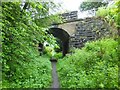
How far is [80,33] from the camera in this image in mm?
11570

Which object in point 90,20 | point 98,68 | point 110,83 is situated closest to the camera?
point 110,83

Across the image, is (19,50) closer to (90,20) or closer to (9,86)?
(9,86)

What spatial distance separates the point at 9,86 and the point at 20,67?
3.21ft

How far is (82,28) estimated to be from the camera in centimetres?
1162

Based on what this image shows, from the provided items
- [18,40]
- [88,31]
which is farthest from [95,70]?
[88,31]

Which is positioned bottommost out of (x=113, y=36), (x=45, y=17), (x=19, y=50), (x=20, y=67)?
(x=20, y=67)

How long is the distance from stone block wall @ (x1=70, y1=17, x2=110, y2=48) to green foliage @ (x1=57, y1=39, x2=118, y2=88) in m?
1.55

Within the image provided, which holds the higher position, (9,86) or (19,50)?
(19,50)

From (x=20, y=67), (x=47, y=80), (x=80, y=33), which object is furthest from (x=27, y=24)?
(x=80, y=33)

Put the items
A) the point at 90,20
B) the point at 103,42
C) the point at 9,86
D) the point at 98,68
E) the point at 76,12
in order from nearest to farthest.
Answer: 1. the point at 9,86
2. the point at 98,68
3. the point at 103,42
4. the point at 90,20
5. the point at 76,12

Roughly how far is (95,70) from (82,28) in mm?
5560

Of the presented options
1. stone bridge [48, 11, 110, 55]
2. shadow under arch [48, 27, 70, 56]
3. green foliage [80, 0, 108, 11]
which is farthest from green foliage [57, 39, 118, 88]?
green foliage [80, 0, 108, 11]

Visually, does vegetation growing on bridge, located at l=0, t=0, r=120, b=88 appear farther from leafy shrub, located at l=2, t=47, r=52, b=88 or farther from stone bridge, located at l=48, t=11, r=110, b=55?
stone bridge, located at l=48, t=11, r=110, b=55

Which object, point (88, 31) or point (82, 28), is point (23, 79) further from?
point (82, 28)
